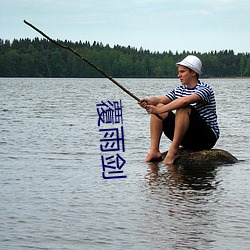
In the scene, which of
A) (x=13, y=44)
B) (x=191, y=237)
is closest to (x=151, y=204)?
(x=191, y=237)

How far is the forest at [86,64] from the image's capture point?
13138cm

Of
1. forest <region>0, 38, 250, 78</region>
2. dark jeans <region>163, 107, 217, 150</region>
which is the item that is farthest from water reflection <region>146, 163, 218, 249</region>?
forest <region>0, 38, 250, 78</region>

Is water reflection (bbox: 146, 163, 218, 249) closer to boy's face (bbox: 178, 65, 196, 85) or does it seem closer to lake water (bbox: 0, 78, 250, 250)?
lake water (bbox: 0, 78, 250, 250)

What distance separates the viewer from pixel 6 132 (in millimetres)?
14727

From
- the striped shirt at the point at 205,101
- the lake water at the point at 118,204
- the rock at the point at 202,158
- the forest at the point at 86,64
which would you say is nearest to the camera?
the lake water at the point at 118,204

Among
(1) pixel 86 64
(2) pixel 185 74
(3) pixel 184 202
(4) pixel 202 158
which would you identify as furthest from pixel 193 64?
(1) pixel 86 64

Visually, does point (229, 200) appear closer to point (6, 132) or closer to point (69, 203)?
point (69, 203)

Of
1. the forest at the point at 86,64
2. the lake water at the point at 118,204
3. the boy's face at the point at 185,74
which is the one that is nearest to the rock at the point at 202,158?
the lake water at the point at 118,204

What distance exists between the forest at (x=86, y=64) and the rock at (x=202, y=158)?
90011mm

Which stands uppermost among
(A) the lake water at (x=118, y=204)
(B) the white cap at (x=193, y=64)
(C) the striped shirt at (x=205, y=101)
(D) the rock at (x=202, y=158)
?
(B) the white cap at (x=193, y=64)

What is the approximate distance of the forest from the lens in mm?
131375

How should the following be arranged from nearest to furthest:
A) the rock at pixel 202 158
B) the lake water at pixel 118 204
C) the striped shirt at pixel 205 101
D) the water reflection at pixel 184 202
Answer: the lake water at pixel 118 204 < the water reflection at pixel 184 202 < the striped shirt at pixel 205 101 < the rock at pixel 202 158

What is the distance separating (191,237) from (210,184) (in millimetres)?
2518

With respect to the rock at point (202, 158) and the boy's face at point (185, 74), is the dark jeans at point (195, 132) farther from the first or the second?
the boy's face at point (185, 74)
